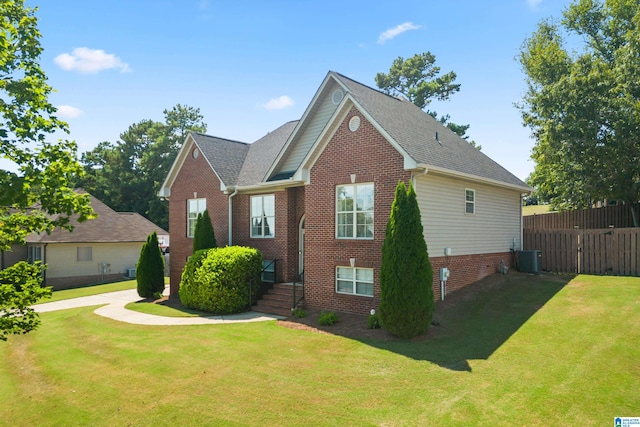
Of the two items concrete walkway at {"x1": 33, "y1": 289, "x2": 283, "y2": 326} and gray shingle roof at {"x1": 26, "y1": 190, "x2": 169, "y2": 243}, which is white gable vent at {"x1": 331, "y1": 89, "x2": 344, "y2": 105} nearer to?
concrete walkway at {"x1": 33, "y1": 289, "x2": 283, "y2": 326}

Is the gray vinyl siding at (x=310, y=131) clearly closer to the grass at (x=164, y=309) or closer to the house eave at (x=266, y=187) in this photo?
the house eave at (x=266, y=187)

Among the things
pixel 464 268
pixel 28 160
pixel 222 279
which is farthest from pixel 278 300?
pixel 28 160

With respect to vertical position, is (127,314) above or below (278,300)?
below

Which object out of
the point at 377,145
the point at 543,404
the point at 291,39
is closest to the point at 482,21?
the point at 377,145

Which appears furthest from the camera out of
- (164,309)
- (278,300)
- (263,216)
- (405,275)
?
(263,216)

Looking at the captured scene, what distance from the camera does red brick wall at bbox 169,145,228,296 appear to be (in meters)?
20.0

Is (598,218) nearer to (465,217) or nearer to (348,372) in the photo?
(465,217)

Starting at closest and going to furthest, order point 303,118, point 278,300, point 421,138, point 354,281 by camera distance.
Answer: point 354,281 < point 421,138 < point 278,300 < point 303,118

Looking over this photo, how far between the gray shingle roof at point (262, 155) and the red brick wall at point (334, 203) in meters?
4.06

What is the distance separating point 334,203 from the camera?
47.8 feet

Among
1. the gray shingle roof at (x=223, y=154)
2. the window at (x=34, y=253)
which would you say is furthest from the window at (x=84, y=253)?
the gray shingle roof at (x=223, y=154)

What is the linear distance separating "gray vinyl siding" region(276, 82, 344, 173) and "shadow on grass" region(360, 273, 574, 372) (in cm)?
797

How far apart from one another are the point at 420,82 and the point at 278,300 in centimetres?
3380

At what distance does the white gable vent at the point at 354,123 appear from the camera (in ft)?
45.7
